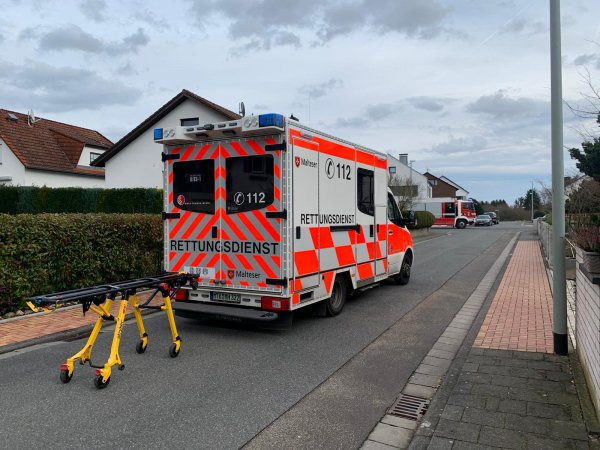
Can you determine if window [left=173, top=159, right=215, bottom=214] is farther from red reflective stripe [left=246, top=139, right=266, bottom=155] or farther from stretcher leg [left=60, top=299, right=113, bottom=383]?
stretcher leg [left=60, top=299, right=113, bottom=383]

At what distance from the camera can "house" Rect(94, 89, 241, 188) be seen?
2527 cm

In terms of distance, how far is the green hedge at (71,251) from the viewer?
757cm

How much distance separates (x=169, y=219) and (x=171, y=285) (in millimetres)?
1680

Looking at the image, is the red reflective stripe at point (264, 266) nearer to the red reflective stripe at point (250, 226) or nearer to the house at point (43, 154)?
the red reflective stripe at point (250, 226)

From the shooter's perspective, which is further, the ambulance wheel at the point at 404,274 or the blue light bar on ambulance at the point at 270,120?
the ambulance wheel at the point at 404,274

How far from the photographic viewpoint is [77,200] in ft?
67.7

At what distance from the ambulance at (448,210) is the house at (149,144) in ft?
92.7

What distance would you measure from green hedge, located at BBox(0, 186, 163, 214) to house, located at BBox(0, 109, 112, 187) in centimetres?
547

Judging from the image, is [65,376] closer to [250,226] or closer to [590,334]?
[250,226]

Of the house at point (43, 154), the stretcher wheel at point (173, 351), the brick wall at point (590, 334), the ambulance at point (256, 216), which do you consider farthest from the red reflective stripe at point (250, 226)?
the house at point (43, 154)

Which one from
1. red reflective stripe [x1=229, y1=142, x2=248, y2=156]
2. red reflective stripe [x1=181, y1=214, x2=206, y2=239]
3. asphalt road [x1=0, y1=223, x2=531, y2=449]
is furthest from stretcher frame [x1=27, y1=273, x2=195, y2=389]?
red reflective stripe [x1=229, y1=142, x2=248, y2=156]

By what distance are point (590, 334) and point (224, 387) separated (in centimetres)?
331

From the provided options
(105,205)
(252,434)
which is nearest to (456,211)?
(105,205)

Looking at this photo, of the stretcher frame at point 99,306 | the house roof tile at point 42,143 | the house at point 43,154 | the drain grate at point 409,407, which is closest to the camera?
the drain grate at point 409,407
